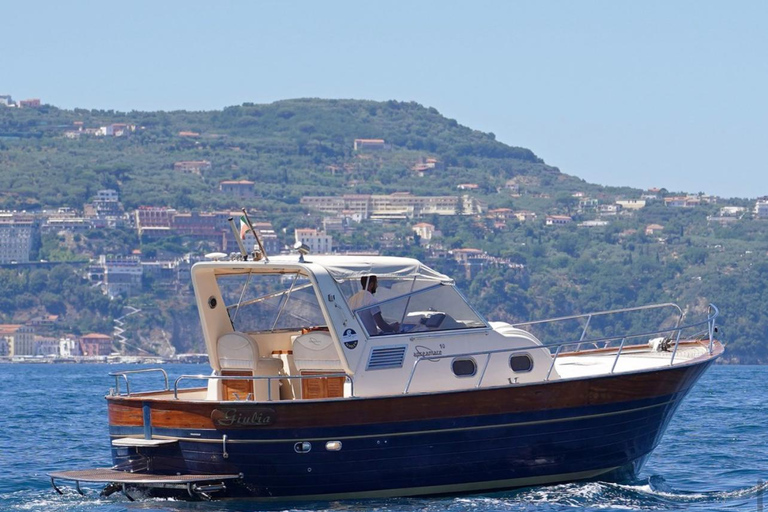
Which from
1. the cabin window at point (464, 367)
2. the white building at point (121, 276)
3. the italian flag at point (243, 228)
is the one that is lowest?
the white building at point (121, 276)

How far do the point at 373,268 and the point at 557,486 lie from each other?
3.21 m

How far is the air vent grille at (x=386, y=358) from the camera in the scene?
17.3m

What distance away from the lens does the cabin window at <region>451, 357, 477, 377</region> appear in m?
17.6

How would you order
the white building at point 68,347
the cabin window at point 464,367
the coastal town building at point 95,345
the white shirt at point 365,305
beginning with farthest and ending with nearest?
1. the coastal town building at point 95,345
2. the white building at point 68,347
3. the cabin window at point 464,367
4. the white shirt at point 365,305

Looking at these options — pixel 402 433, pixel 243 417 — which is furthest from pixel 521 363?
pixel 243 417

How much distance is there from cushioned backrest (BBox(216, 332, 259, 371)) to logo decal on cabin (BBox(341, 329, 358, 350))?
4.18 ft

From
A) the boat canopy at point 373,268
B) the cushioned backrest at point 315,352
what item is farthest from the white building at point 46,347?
the boat canopy at point 373,268

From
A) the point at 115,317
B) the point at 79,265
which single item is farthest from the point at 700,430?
the point at 79,265

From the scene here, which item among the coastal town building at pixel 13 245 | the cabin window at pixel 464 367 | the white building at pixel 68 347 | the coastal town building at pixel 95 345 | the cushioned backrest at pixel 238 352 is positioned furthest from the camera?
the coastal town building at pixel 13 245

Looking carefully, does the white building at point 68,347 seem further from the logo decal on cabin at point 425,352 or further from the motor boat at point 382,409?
the logo decal on cabin at point 425,352

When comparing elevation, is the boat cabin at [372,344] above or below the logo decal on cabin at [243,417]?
above

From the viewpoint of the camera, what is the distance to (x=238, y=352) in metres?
18.0

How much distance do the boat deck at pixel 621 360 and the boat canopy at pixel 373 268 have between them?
6.76 feet

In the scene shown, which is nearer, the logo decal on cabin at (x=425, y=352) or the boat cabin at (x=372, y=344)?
the boat cabin at (x=372, y=344)
